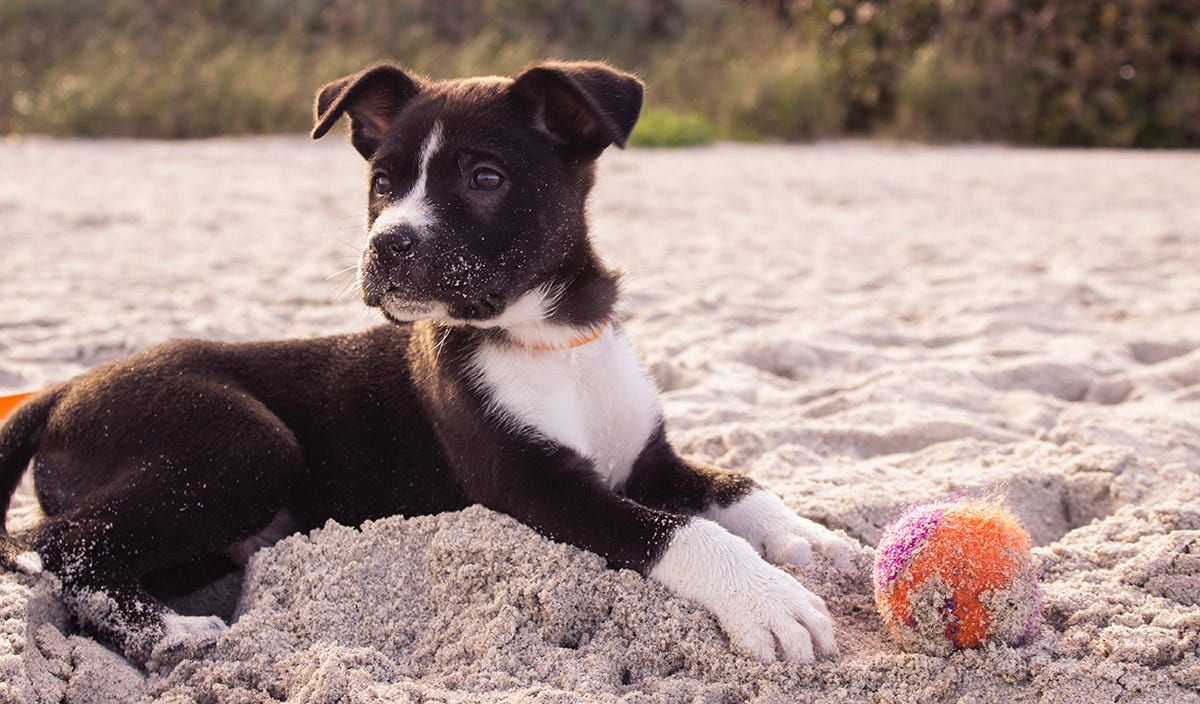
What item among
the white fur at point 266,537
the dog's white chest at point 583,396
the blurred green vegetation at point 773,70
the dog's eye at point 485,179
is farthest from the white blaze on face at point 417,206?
the blurred green vegetation at point 773,70

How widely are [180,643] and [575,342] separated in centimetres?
135

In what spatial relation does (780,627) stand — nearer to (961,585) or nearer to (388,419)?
(961,585)

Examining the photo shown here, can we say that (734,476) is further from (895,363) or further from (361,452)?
(895,363)

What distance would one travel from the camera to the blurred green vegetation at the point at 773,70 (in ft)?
42.7

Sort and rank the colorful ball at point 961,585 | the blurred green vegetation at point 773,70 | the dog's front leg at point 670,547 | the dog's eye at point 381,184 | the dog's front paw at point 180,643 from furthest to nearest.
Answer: the blurred green vegetation at point 773,70 → the dog's eye at point 381,184 → the dog's front paw at point 180,643 → the dog's front leg at point 670,547 → the colorful ball at point 961,585

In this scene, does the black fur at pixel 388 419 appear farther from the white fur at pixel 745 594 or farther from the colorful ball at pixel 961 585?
the colorful ball at pixel 961 585

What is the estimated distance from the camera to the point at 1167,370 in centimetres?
485

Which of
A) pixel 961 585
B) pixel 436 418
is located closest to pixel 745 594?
pixel 961 585

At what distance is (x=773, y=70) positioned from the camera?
564 inches

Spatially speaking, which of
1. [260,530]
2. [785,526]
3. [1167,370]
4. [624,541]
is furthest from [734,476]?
[1167,370]

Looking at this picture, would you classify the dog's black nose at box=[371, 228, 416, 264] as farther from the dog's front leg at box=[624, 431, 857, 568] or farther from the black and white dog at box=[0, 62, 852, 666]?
the dog's front leg at box=[624, 431, 857, 568]

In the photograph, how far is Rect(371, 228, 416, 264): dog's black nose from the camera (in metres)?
2.97

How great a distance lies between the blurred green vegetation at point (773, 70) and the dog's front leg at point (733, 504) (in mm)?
9955

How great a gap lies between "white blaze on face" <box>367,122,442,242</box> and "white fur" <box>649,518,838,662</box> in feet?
3.54
